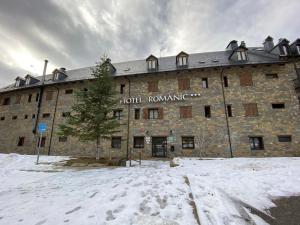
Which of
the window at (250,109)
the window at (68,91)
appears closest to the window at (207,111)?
the window at (250,109)

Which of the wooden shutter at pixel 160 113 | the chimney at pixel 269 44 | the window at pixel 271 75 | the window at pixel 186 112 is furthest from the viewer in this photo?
the chimney at pixel 269 44

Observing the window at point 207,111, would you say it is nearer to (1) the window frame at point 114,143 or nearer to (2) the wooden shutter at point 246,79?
(2) the wooden shutter at point 246,79

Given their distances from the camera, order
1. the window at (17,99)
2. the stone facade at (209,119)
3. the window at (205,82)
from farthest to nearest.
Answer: the window at (17,99) < the window at (205,82) < the stone facade at (209,119)

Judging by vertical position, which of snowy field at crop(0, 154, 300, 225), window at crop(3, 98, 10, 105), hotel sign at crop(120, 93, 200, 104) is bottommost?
snowy field at crop(0, 154, 300, 225)

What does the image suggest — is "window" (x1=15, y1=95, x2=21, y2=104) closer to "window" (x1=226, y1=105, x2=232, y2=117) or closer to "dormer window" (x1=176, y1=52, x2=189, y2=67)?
"dormer window" (x1=176, y1=52, x2=189, y2=67)

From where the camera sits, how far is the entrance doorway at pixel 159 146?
17062 mm

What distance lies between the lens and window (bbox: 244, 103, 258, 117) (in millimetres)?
16094

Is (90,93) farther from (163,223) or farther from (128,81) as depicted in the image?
(163,223)

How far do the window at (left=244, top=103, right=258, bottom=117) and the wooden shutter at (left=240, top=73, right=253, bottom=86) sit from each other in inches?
93.6

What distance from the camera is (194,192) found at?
5.03m

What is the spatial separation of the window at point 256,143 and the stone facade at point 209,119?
318 millimetres

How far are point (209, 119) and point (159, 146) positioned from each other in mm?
6059

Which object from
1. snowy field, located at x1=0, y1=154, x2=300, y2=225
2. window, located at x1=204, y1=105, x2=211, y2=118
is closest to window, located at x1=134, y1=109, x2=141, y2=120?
window, located at x1=204, y1=105, x2=211, y2=118

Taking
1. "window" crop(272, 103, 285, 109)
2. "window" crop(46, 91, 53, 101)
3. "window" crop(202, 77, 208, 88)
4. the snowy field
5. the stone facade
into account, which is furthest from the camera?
"window" crop(46, 91, 53, 101)
